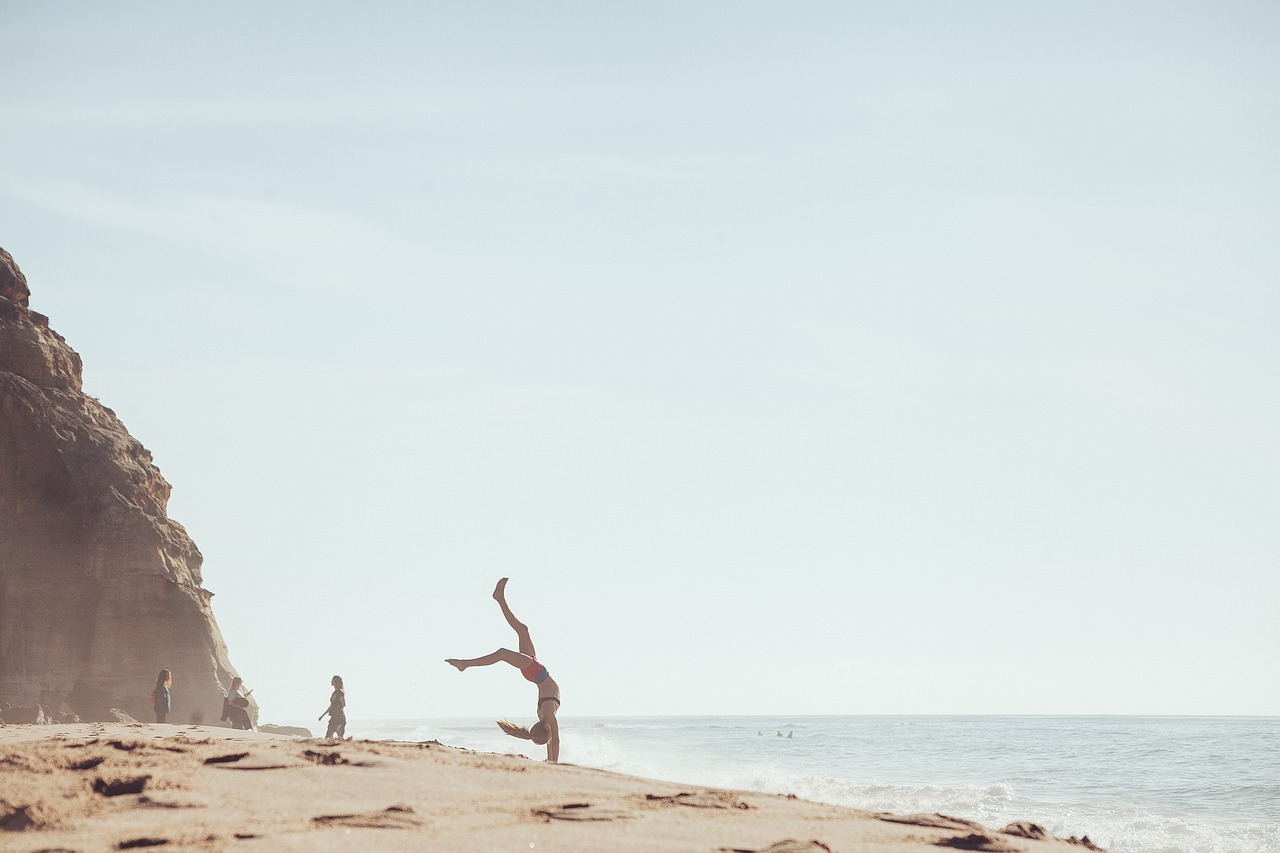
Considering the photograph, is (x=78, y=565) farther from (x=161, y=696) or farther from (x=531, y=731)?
(x=531, y=731)

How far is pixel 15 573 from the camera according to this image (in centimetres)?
2514

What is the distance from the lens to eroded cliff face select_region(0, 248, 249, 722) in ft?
82.0

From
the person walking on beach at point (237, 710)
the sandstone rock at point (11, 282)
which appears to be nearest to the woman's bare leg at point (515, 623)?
the person walking on beach at point (237, 710)

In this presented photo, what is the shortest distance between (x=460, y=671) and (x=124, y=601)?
20236mm

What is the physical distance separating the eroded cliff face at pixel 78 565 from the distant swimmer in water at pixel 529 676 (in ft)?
58.7

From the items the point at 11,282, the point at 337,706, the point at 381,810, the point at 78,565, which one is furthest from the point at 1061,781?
the point at 11,282

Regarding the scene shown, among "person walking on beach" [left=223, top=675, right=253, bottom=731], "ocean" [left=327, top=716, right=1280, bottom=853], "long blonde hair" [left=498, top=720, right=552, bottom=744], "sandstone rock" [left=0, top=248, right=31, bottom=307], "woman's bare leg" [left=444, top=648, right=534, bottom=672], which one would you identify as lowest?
"ocean" [left=327, top=716, right=1280, bottom=853]

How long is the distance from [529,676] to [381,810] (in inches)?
227

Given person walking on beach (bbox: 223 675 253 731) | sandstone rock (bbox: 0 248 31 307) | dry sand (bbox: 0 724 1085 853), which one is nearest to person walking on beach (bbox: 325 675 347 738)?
person walking on beach (bbox: 223 675 253 731)

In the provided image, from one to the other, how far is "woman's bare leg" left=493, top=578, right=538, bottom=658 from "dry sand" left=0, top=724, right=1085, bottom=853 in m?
3.74

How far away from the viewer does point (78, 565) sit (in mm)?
26281

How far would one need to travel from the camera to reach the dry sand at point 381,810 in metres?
4.51

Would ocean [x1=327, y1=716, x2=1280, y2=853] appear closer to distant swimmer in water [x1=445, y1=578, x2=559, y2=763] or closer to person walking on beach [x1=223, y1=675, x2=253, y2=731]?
distant swimmer in water [x1=445, y1=578, x2=559, y2=763]

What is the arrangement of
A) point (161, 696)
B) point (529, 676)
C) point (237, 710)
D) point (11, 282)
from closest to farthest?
point (529, 676) → point (161, 696) → point (237, 710) → point (11, 282)
